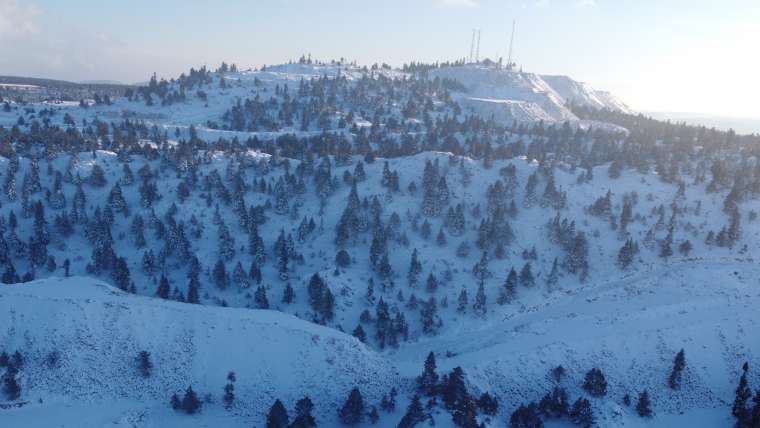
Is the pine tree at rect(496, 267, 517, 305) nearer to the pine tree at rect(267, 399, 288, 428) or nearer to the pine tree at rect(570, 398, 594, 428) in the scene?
the pine tree at rect(570, 398, 594, 428)

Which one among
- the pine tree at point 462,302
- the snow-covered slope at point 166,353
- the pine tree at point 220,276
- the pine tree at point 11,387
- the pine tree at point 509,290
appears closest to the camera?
the pine tree at point 11,387

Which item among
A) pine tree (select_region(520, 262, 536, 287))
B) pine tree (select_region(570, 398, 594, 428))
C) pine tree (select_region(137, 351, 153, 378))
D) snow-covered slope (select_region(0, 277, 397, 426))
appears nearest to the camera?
pine tree (select_region(570, 398, 594, 428))

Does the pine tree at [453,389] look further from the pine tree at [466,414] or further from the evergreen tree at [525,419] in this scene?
the evergreen tree at [525,419]

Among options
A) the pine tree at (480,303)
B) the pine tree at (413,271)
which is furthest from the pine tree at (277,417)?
the pine tree at (480,303)

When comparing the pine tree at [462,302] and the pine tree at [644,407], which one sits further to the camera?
the pine tree at [462,302]

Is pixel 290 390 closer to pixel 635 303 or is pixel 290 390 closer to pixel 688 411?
pixel 688 411

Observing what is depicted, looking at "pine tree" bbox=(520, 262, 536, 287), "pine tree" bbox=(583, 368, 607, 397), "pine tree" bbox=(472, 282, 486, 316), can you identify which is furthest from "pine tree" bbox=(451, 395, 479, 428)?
"pine tree" bbox=(520, 262, 536, 287)
